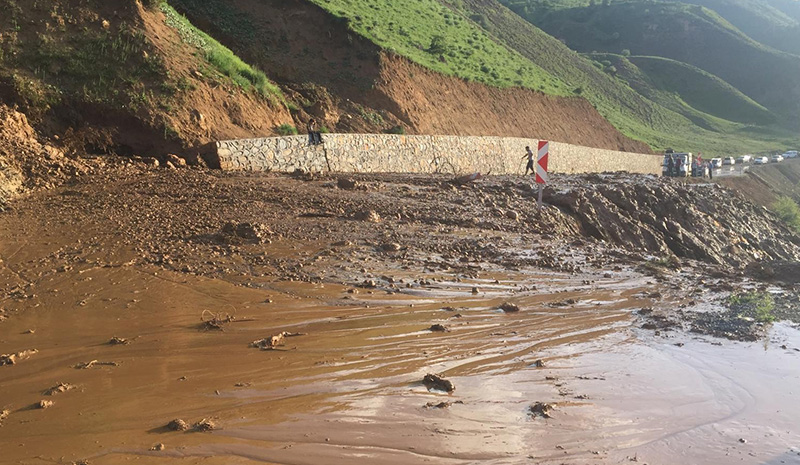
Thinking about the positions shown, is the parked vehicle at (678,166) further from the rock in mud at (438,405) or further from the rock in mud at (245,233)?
the rock in mud at (438,405)

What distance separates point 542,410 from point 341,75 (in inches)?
939

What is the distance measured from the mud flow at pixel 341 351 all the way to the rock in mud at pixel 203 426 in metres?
0.02

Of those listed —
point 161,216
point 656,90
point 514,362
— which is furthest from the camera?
point 656,90

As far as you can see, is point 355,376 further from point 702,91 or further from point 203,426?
point 702,91

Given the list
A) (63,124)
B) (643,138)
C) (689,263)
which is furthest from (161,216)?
(643,138)

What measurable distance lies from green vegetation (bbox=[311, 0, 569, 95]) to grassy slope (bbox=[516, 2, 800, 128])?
2785 inches

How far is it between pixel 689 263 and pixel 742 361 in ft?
21.6

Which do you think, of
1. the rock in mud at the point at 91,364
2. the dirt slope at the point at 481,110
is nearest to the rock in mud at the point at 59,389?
the rock in mud at the point at 91,364

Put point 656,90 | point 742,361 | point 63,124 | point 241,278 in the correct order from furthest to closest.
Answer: point 656,90 → point 63,124 → point 241,278 → point 742,361

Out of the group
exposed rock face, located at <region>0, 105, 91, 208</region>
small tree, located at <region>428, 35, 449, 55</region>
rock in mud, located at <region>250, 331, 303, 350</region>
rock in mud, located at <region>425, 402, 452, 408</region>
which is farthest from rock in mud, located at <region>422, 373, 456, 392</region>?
small tree, located at <region>428, 35, 449, 55</region>

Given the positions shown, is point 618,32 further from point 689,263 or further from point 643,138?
point 689,263

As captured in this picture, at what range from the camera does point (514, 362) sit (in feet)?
20.8

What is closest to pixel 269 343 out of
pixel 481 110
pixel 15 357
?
pixel 15 357

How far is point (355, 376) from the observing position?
5.62 m
